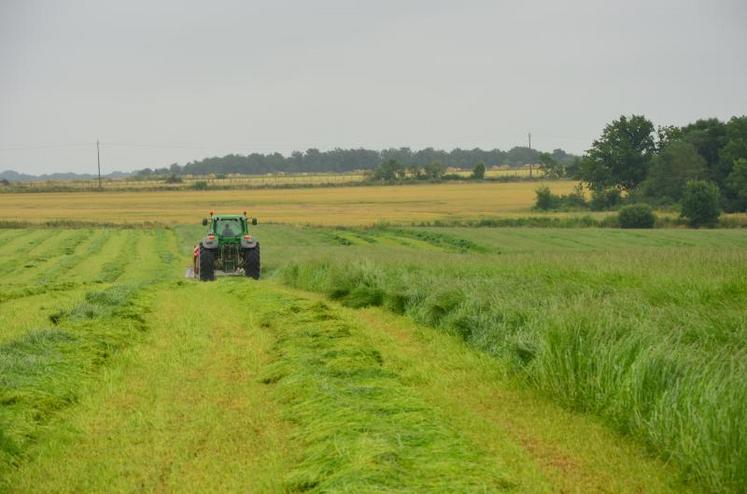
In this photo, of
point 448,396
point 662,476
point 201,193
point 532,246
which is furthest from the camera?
point 201,193

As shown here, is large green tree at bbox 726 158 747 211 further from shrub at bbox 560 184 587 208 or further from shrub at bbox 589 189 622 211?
shrub at bbox 560 184 587 208

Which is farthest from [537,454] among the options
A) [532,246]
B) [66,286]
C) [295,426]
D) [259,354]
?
[532,246]

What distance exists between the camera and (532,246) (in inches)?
1524

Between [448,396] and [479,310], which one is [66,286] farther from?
[448,396]

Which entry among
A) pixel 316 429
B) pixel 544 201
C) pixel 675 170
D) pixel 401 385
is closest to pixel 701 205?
pixel 675 170

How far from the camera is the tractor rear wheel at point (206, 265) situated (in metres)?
24.1

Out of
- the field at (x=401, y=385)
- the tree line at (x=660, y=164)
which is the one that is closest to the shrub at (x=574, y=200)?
the tree line at (x=660, y=164)

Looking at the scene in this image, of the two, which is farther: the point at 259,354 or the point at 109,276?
the point at 109,276

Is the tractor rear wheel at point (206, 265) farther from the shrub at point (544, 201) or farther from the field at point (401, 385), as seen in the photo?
the shrub at point (544, 201)

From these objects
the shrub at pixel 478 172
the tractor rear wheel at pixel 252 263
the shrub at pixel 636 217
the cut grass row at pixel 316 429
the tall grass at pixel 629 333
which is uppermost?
the shrub at pixel 478 172

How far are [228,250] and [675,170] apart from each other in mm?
55287

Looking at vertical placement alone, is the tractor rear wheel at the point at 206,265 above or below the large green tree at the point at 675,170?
below

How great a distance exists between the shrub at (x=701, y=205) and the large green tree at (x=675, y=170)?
12448 millimetres

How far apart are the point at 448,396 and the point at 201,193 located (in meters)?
90.6
